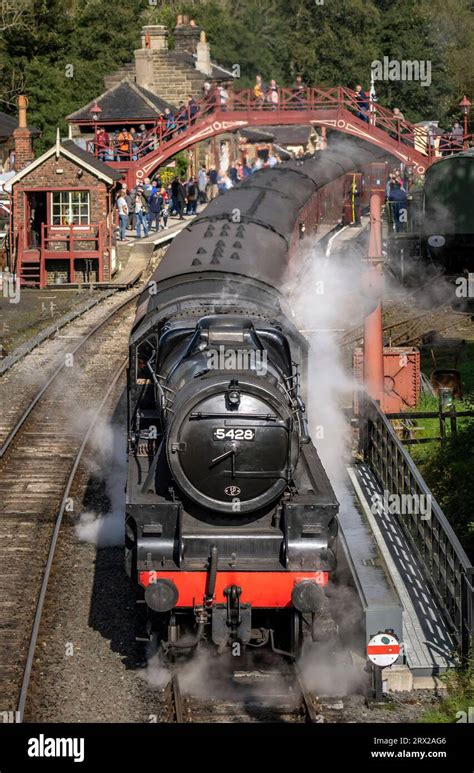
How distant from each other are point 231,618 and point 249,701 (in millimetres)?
663

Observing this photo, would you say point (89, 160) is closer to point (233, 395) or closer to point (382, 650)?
point (233, 395)

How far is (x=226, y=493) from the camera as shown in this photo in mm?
8914

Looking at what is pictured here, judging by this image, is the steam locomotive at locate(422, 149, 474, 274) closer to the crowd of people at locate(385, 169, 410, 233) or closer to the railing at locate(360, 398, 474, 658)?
the crowd of people at locate(385, 169, 410, 233)

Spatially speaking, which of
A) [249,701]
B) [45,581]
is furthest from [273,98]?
[249,701]

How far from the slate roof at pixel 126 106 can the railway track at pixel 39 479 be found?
1816 cm

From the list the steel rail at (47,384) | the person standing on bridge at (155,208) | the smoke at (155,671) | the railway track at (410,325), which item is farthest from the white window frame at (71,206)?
the smoke at (155,671)

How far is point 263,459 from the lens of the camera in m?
8.85

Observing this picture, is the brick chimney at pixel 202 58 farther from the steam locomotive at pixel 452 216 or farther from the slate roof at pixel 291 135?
the steam locomotive at pixel 452 216

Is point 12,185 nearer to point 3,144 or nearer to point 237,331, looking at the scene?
point 3,144

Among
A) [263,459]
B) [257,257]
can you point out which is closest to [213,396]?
[263,459]

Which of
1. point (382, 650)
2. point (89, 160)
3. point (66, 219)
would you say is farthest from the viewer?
point (66, 219)

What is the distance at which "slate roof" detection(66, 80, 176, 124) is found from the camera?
39.7 m

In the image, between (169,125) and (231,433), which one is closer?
(231,433)

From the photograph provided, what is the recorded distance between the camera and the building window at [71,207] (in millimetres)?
28688
